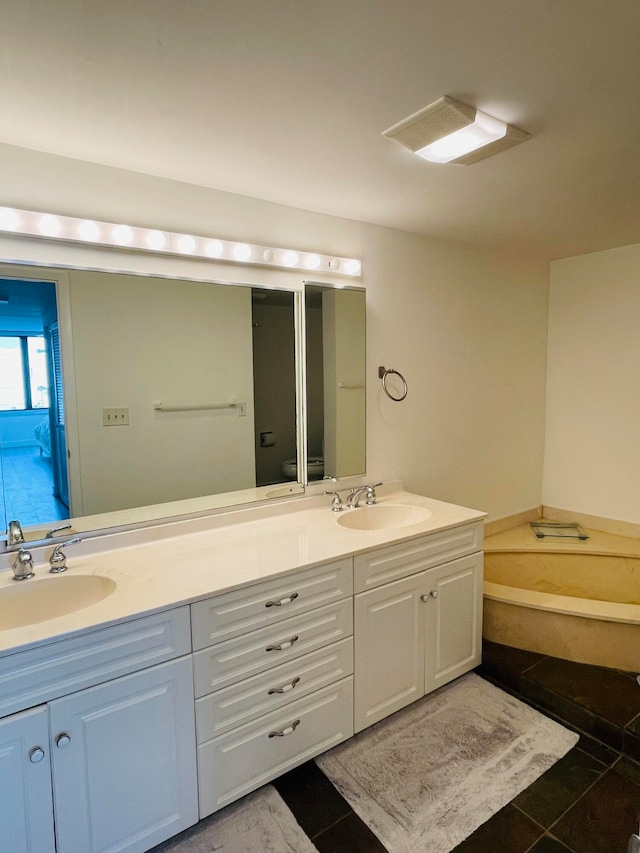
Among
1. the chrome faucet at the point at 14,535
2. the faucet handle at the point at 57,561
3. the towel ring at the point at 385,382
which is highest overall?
the towel ring at the point at 385,382

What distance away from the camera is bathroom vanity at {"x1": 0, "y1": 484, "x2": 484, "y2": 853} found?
1.27m

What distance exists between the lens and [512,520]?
11.2ft

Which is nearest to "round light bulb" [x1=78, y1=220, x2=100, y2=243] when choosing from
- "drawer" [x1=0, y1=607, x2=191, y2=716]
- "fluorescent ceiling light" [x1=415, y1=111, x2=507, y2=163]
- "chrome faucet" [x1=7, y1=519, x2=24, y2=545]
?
"chrome faucet" [x1=7, y1=519, x2=24, y2=545]

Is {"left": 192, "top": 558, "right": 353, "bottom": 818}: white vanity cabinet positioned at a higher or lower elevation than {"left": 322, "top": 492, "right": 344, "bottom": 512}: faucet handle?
lower

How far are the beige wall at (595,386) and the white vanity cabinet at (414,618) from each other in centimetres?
153

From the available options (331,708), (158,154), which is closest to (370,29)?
(158,154)

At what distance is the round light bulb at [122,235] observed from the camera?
1.79m

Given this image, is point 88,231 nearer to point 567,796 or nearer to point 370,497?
point 370,497

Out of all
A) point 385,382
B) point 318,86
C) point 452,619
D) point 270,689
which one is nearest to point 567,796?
point 452,619

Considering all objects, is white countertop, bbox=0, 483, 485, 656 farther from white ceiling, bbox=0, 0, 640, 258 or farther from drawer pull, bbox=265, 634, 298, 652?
white ceiling, bbox=0, 0, 640, 258

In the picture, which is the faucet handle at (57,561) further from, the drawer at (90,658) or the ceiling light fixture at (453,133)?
the ceiling light fixture at (453,133)

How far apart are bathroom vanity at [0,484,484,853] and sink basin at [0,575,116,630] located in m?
0.01

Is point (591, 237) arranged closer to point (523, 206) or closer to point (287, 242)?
point (523, 206)

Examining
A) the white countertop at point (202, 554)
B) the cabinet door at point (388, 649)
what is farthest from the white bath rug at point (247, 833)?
the white countertop at point (202, 554)
